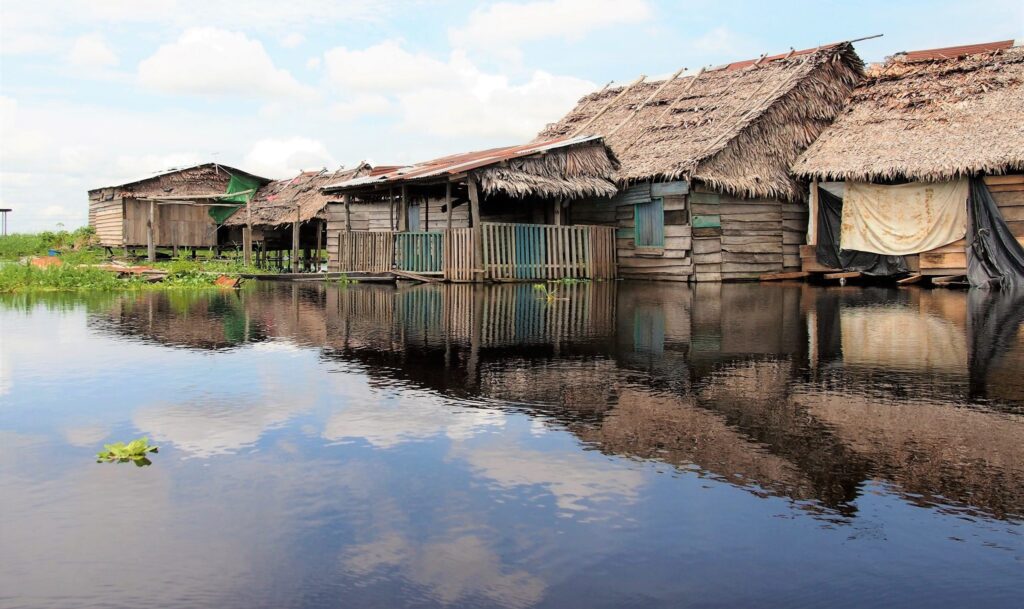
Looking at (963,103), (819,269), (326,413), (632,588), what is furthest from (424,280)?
(632,588)

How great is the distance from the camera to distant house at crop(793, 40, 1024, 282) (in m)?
19.2

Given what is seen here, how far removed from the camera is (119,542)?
3.15 meters

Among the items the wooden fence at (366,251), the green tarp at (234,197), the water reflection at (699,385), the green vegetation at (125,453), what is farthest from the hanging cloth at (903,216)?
the green tarp at (234,197)

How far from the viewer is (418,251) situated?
2103 cm

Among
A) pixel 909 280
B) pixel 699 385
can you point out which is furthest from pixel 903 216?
pixel 699 385

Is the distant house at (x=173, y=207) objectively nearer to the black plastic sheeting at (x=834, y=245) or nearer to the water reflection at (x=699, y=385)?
the black plastic sheeting at (x=834, y=245)

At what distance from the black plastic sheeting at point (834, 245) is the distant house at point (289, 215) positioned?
52.0 feet

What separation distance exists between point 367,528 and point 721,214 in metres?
19.1

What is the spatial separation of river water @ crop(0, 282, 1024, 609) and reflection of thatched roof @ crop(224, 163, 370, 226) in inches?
928

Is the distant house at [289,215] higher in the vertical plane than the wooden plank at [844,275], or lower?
higher

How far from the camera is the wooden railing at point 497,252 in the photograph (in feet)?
65.2

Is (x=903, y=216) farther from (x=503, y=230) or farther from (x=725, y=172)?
(x=503, y=230)

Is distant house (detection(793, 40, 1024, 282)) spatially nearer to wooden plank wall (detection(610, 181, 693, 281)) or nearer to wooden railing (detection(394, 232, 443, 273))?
wooden plank wall (detection(610, 181, 693, 281))

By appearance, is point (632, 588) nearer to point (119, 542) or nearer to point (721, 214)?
point (119, 542)
